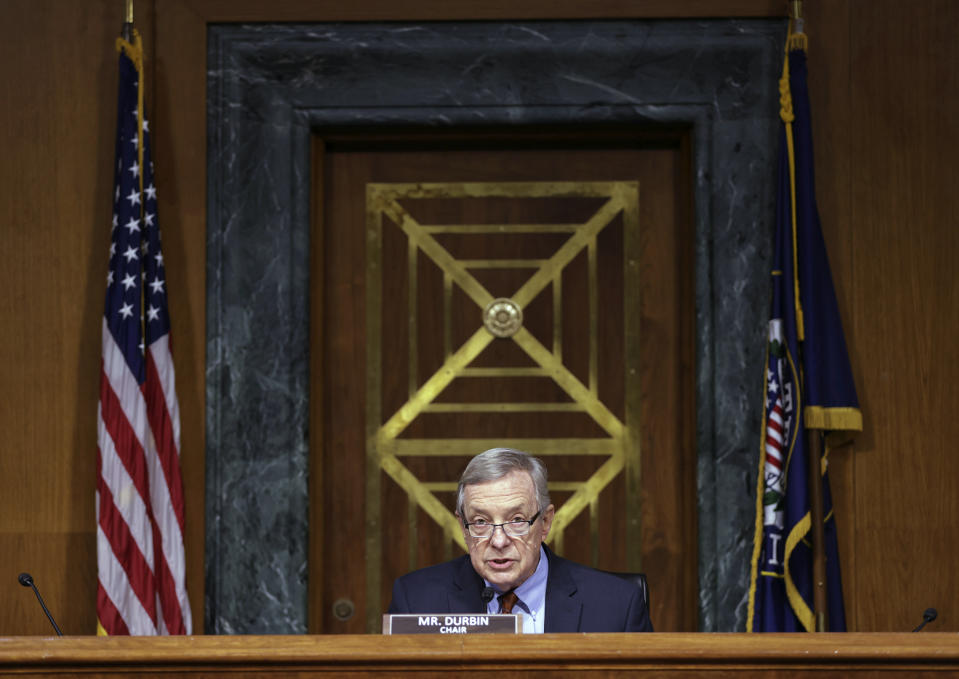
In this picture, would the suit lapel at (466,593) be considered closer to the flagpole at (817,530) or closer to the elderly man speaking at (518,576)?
the elderly man speaking at (518,576)

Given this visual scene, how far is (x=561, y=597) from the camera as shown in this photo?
2.92 metres

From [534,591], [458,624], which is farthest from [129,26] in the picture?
[458,624]

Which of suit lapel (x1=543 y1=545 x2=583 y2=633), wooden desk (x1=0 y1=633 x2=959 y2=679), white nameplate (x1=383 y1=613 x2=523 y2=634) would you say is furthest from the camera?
suit lapel (x1=543 y1=545 x2=583 y2=633)

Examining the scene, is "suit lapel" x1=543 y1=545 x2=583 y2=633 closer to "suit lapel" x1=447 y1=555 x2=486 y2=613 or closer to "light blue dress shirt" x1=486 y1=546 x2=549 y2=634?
"light blue dress shirt" x1=486 y1=546 x2=549 y2=634

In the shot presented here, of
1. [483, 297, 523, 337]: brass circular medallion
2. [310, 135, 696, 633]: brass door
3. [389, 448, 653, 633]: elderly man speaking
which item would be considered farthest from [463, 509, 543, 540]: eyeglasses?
[483, 297, 523, 337]: brass circular medallion

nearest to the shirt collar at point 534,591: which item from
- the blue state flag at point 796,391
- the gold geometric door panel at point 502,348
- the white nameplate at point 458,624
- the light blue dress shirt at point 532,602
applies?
the light blue dress shirt at point 532,602

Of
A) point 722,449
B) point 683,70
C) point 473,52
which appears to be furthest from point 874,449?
point 473,52

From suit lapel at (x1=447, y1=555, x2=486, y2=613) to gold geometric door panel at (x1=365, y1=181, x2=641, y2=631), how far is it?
1428mm

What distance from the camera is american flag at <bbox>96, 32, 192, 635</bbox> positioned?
13.0ft

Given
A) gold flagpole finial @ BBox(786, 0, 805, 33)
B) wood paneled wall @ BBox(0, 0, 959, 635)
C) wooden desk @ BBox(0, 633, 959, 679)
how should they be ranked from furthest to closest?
1. wood paneled wall @ BBox(0, 0, 959, 635)
2. gold flagpole finial @ BBox(786, 0, 805, 33)
3. wooden desk @ BBox(0, 633, 959, 679)

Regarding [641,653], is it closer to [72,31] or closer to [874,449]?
[874,449]

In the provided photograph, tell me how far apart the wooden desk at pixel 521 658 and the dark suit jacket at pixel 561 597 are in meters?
0.92

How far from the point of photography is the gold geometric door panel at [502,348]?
4469 millimetres

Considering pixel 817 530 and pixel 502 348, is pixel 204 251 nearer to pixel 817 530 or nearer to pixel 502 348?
pixel 502 348
